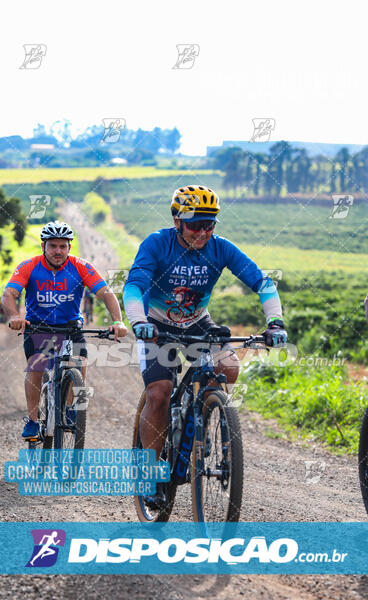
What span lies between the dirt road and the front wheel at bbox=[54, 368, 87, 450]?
26.1 inches

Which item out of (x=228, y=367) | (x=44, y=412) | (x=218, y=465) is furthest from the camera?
(x=44, y=412)

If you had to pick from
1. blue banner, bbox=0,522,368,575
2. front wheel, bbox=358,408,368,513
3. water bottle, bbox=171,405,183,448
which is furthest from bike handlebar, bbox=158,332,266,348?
blue banner, bbox=0,522,368,575

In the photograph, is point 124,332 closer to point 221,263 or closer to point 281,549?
point 221,263

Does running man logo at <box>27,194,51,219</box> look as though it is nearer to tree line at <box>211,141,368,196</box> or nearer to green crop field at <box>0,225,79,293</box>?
green crop field at <box>0,225,79,293</box>

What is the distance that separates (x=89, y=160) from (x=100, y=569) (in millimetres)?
50788

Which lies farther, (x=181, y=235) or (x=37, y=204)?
(x=37, y=204)

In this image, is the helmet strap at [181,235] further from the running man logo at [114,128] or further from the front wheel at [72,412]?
the running man logo at [114,128]

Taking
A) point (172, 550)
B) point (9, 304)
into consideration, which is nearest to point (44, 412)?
point (9, 304)

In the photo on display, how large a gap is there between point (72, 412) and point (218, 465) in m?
2.69

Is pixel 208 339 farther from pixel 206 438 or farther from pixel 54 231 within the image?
pixel 54 231

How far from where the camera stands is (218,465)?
4.77 metres

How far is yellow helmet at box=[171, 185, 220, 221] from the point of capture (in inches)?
208

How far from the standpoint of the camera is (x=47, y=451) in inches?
286

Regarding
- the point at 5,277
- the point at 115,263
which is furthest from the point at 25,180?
the point at 5,277
